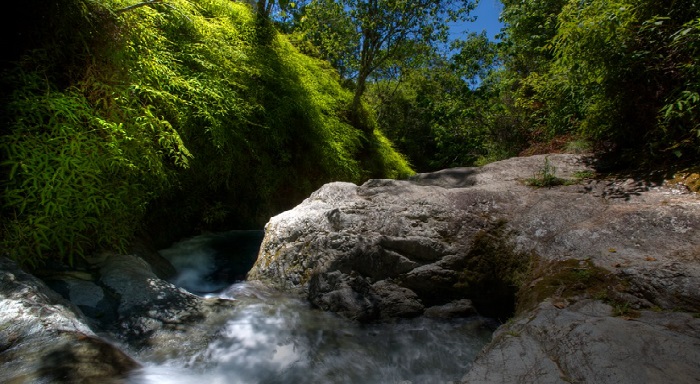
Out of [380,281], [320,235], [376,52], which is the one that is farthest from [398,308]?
[376,52]

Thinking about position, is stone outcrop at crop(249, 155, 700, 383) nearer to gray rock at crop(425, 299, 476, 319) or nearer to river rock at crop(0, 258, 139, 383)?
gray rock at crop(425, 299, 476, 319)

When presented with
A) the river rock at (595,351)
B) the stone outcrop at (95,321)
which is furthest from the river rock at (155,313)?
the river rock at (595,351)

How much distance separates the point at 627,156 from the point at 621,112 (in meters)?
0.49

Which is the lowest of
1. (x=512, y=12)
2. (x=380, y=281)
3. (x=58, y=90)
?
(x=380, y=281)

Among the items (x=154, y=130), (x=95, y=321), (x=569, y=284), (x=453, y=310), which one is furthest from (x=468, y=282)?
(x=154, y=130)

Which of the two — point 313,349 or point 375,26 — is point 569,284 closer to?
point 313,349

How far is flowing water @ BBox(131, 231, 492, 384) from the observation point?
2.32 m

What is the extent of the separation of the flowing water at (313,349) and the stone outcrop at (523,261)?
0.21 m

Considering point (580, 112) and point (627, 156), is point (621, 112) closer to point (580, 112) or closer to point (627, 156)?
point (627, 156)

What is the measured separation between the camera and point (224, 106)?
466cm

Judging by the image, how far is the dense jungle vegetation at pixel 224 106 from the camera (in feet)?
8.46

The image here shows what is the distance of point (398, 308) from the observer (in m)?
3.15

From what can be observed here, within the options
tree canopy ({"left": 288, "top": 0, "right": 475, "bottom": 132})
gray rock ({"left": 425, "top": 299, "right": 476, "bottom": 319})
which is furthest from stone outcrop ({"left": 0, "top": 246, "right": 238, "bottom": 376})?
tree canopy ({"left": 288, "top": 0, "right": 475, "bottom": 132})

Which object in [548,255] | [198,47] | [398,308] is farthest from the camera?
[198,47]
